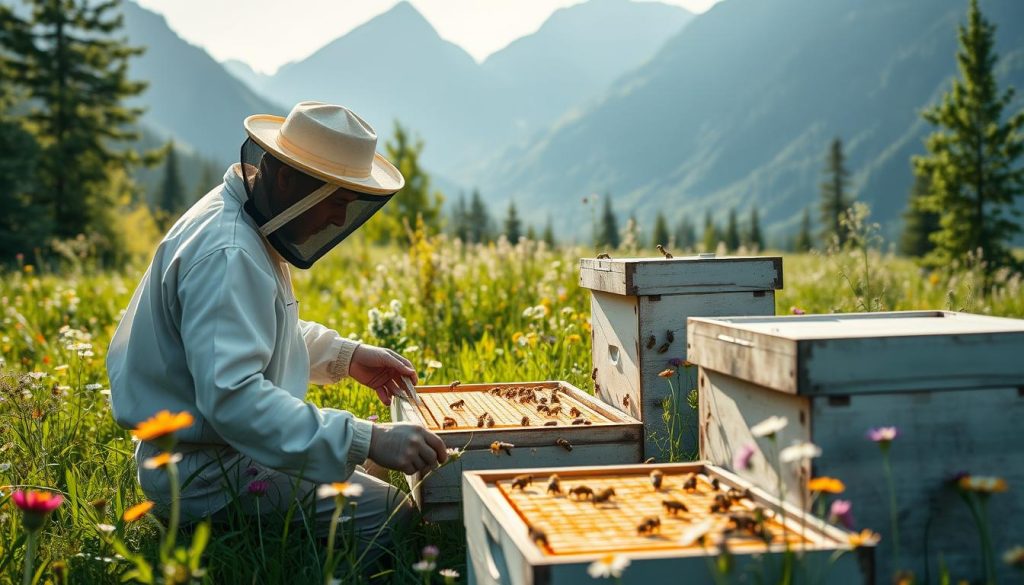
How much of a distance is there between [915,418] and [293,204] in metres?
2.02

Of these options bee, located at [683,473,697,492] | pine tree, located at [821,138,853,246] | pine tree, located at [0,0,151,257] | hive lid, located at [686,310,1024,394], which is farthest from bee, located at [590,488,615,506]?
pine tree, located at [821,138,853,246]

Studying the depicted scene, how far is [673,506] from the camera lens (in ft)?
6.84

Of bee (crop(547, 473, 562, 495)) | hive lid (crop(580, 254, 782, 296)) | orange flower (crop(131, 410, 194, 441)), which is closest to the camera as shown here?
orange flower (crop(131, 410, 194, 441))

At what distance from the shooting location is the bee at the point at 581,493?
225 cm

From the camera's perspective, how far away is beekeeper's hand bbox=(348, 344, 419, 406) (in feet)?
12.6

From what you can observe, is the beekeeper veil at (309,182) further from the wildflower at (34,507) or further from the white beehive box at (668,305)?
the wildflower at (34,507)

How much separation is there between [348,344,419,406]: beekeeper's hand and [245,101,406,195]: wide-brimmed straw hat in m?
0.97

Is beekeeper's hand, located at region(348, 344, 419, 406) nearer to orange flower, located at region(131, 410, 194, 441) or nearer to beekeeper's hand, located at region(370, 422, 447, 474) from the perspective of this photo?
beekeeper's hand, located at region(370, 422, 447, 474)

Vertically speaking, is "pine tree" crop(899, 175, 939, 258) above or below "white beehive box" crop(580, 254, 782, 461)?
above

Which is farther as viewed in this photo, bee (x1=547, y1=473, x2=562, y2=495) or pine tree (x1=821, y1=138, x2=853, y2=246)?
pine tree (x1=821, y1=138, x2=853, y2=246)

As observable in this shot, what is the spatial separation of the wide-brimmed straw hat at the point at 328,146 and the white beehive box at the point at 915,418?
5.04 ft

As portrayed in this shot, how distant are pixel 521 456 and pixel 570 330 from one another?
8.96 ft

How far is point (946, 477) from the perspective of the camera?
81.7 inches

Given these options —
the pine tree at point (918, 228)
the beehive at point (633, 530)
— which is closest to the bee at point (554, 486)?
the beehive at point (633, 530)
